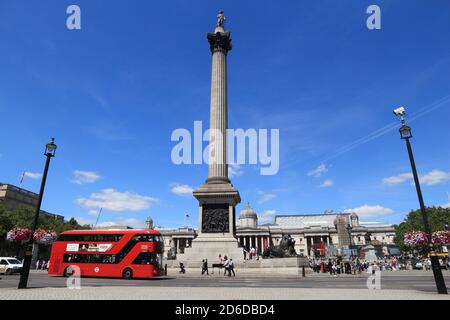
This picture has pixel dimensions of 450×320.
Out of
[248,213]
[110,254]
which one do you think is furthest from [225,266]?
[248,213]

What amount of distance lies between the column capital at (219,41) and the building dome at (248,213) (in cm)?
9931

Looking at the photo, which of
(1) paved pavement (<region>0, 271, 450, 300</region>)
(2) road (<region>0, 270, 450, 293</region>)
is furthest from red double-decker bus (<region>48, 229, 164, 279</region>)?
(1) paved pavement (<region>0, 271, 450, 300</region>)

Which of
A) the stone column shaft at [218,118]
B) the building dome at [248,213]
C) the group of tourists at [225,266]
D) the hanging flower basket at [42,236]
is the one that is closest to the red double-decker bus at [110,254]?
the group of tourists at [225,266]

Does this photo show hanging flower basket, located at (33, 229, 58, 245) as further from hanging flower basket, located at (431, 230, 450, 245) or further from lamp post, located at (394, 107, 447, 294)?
hanging flower basket, located at (431, 230, 450, 245)

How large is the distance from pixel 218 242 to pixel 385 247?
343 ft

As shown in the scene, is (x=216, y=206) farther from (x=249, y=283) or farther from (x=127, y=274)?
(x=249, y=283)

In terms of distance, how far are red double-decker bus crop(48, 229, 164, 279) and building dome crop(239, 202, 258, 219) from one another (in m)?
111

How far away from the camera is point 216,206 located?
119 ft

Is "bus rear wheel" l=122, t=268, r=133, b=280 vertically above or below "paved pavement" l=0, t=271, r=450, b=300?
above

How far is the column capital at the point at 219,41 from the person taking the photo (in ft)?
145

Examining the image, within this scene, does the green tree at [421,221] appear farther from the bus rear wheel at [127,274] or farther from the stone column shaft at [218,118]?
the bus rear wheel at [127,274]

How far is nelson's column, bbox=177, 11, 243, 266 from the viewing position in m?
34.8

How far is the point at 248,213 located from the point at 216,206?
102846 millimetres

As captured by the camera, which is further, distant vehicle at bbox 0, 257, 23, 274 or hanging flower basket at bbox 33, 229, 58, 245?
hanging flower basket at bbox 33, 229, 58, 245
